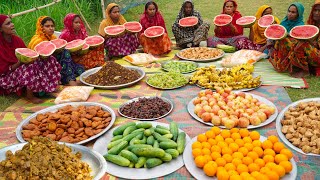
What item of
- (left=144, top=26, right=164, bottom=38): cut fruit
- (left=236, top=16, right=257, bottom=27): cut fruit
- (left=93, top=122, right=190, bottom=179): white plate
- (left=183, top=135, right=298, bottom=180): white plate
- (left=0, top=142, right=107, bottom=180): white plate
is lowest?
(left=93, top=122, right=190, bottom=179): white plate

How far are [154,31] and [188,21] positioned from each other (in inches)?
32.6

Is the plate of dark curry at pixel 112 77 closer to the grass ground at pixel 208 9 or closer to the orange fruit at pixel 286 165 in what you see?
the orange fruit at pixel 286 165

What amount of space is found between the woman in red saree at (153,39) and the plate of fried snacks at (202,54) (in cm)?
48

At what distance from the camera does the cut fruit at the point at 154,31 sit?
261 inches

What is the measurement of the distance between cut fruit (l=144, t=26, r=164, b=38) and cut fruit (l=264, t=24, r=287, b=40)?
2.20 metres

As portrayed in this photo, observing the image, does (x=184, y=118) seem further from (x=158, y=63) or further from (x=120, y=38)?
(x=120, y=38)

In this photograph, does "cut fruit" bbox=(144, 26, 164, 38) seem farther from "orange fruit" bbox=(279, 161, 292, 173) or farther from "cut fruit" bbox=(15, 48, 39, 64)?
"orange fruit" bbox=(279, 161, 292, 173)

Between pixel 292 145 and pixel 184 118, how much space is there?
1.39m

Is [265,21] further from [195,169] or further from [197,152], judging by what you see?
[195,169]

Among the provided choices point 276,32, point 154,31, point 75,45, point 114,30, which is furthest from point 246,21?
point 75,45

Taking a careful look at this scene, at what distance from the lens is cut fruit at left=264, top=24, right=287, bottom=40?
5.14m

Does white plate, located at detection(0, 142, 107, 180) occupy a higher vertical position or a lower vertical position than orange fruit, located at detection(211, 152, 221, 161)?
higher

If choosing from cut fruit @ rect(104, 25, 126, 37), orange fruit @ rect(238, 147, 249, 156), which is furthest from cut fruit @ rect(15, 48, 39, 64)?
orange fruit @ rect(238, 147, 249, 156)

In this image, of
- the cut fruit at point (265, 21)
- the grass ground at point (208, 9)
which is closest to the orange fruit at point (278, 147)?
the cut fruit at point (265, 21)
